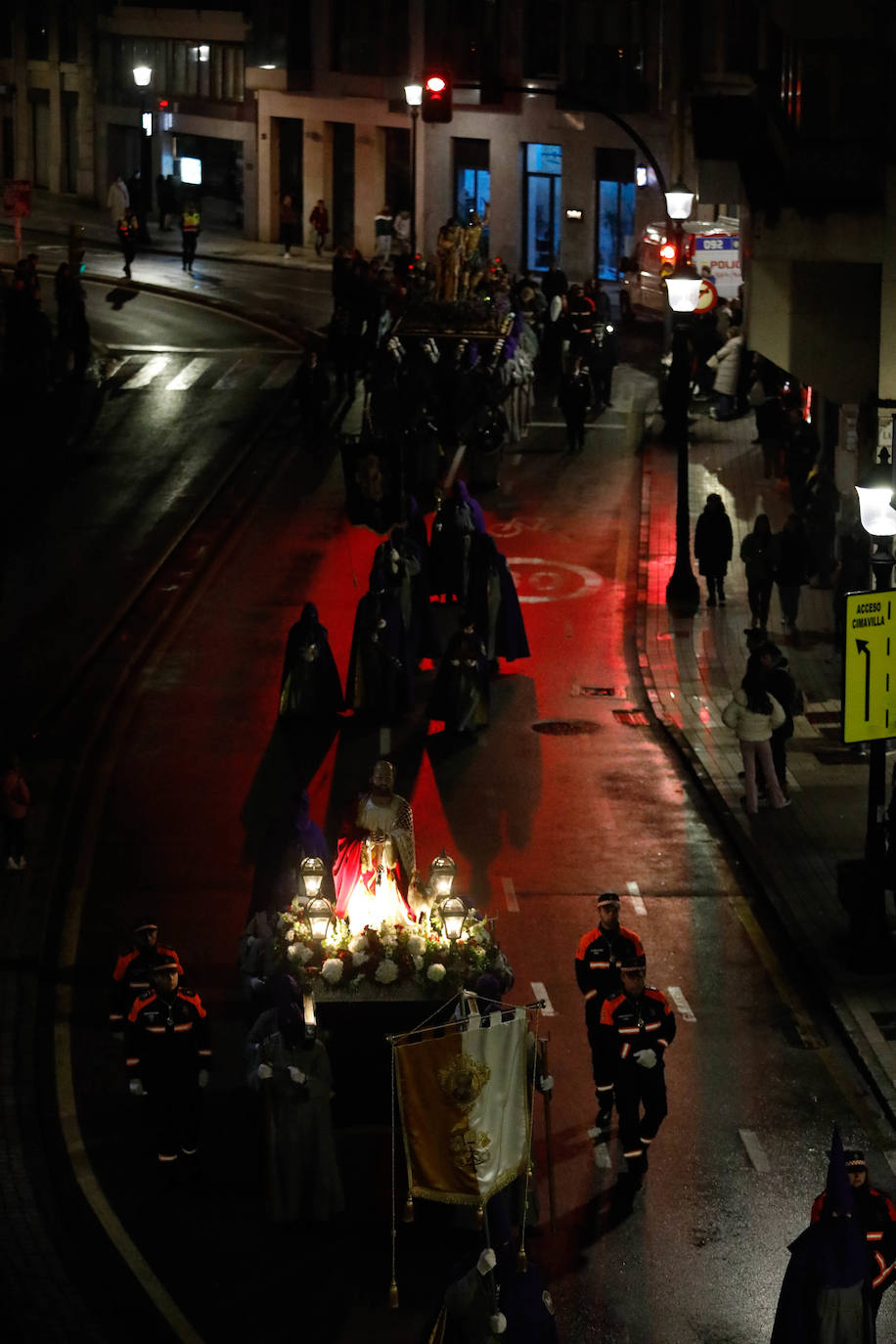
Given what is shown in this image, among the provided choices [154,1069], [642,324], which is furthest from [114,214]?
[154,1069]

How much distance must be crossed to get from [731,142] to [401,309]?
35.7 feet

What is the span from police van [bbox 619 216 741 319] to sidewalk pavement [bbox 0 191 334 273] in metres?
9.14

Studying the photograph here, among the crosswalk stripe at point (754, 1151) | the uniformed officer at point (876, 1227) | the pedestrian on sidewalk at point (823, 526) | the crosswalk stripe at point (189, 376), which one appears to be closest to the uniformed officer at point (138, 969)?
the crosswalk stripe at point (754, 1151)

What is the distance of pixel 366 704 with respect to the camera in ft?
82.9

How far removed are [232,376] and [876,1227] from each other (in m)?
32.3

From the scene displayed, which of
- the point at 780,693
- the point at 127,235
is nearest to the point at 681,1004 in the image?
the point at 780,693

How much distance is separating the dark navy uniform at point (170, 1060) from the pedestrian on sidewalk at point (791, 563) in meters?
14.3

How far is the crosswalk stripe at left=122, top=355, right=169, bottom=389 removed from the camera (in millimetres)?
42375

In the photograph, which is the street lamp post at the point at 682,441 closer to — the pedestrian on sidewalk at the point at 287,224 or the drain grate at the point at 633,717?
the drain grate at the point at 633,717

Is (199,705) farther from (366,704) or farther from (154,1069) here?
(154,1069)

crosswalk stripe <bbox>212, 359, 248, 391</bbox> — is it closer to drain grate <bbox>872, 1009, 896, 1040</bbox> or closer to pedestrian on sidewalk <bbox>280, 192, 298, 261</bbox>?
pedestrian on sidewalk <bbox>280, 192, 298, 261</bbox>

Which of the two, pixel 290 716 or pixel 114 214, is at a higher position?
pixel 114 214

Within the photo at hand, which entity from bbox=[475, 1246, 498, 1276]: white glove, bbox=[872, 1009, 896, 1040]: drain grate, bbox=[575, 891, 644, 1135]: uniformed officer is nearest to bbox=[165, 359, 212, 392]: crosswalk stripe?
bbox=[872, 1009, 896, 1040]: drain grate

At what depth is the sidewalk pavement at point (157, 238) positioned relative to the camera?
57.8 meters
